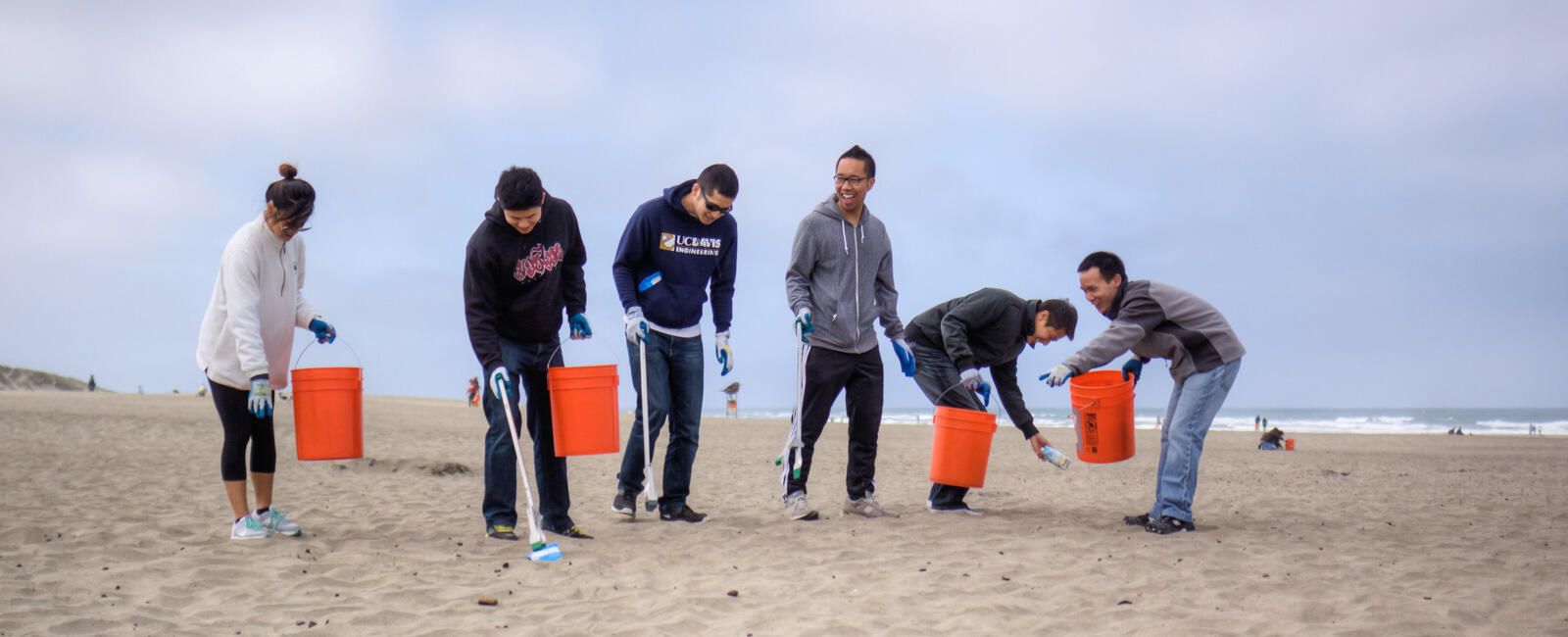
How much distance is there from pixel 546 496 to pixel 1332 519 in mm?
4360

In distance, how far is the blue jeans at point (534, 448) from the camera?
13.6ft

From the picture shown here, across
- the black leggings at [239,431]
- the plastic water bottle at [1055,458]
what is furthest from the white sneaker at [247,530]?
the plastic water bottle at [1055,458]

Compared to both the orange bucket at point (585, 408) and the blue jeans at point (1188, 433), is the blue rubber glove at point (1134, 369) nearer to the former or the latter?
the blue jeans at point (1188, 433)

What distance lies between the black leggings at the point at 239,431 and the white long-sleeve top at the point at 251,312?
7 cm

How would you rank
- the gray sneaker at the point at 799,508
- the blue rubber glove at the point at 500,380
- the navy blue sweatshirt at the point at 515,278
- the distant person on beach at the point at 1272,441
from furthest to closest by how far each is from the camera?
the distant person on beach at the point at 1272,441
the gray sneaker at the point at 799,508
the navy blue sweatshirt at the point at 515,278
the blue rubber glove at the point at 500,380

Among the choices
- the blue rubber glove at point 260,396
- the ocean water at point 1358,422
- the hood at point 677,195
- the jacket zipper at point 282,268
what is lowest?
the ocean water at point 1358,422

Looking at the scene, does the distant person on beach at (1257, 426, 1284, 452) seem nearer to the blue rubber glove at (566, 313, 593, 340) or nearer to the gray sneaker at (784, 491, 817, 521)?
the gray sneaker at (784, 491, 817, 521)

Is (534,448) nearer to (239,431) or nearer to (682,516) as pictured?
(682,516)

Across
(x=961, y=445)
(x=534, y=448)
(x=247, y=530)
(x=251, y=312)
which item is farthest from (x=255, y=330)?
(x=961, y=445)

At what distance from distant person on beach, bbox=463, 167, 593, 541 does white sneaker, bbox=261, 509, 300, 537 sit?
933mm

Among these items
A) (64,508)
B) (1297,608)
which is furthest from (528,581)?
(64,508)

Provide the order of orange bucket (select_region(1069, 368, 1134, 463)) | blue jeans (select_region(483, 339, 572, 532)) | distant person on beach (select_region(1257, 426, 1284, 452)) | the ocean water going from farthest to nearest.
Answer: the ocean water → distant person on beach (select_region(1257, 426, 1284, 452)) → orange bucket (select_region(1069, 368, 1134, 463)) → blue jeans (select_region(483, 339, 572, 532))

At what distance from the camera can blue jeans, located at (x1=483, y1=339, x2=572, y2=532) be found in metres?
4.14

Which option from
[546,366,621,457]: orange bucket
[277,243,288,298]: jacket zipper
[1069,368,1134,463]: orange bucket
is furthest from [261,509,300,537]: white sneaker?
[1069,368,1134,463]: orange bucket
